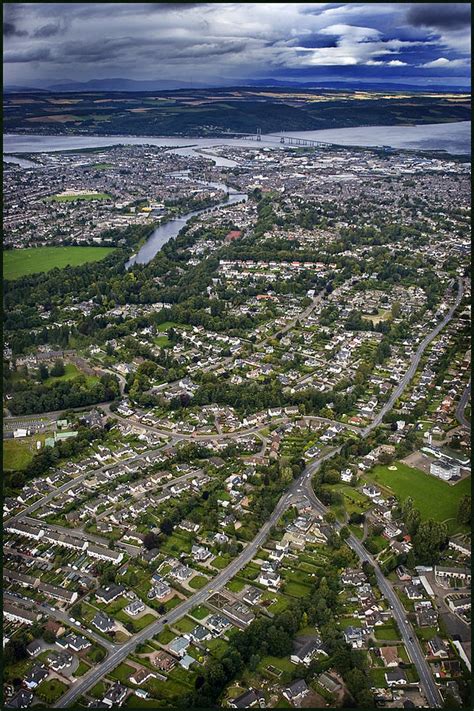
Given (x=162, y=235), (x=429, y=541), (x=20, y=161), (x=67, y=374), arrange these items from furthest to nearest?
(x=20, y=161)
(x=162, y=235)
(x=67, y=374)
(x=429, y=541)

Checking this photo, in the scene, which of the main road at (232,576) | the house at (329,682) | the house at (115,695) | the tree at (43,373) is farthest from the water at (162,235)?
the house at (329,682)

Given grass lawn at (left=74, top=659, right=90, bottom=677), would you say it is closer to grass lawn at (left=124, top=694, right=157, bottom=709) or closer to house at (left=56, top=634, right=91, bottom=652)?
house at (left=56, top=634, right=91, bottom=652)

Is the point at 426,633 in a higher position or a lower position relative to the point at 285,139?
lower

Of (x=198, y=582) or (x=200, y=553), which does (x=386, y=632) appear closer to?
(x=198, y=582)

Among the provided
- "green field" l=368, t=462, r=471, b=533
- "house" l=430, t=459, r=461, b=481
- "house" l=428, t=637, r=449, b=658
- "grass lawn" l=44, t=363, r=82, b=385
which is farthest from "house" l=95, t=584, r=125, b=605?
"grass lawn" l=44, t=363, r=82, b=385

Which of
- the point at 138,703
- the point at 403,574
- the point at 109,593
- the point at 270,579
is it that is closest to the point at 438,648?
the point at 403,574

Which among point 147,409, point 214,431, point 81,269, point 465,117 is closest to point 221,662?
point 214,431

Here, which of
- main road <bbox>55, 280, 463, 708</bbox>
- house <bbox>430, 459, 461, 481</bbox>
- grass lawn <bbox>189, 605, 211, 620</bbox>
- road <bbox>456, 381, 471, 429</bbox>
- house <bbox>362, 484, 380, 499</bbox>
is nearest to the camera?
main road <bbox>55, 280, 463, 708</bbox>
